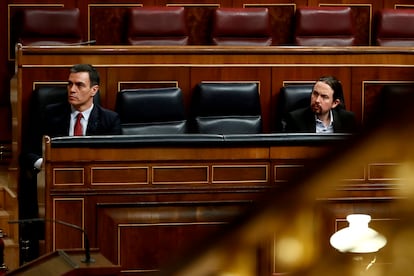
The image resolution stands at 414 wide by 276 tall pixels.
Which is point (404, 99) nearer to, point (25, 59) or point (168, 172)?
point (168, 172)

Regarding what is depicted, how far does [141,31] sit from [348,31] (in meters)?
0.85

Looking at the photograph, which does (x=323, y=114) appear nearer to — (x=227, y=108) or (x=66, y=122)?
(x=227, y=108)

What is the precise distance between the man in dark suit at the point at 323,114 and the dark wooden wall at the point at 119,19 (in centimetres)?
126

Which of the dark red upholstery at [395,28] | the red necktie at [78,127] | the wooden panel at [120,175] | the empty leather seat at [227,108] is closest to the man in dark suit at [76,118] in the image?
the red necktie at [78,127]

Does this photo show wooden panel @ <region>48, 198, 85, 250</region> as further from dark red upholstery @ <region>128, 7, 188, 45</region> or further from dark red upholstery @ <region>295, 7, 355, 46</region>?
dark red upholstery @ <region>295, 7, 355, 46</region>

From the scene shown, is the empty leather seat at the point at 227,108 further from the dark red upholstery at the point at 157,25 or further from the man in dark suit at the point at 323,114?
the dark red upholstery at the point at 157,25

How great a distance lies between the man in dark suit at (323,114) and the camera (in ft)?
9.52

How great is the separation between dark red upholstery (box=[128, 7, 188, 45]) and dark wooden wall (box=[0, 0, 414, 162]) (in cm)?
18

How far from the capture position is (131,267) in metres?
2.25

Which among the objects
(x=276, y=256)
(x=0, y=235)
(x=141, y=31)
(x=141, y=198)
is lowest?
(x=0, y=235)

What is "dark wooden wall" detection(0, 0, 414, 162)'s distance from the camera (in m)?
3.99

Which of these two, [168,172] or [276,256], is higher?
[276,256]

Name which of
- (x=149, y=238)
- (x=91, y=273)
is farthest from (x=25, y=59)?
(x=91, y=273)

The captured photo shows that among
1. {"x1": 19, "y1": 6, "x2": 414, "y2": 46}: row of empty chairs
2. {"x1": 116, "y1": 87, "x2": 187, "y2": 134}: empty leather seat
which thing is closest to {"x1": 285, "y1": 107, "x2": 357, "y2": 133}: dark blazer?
{"x1": 116, "y1": 87, "x2": 187, "y2": 134}: empty leather seat
